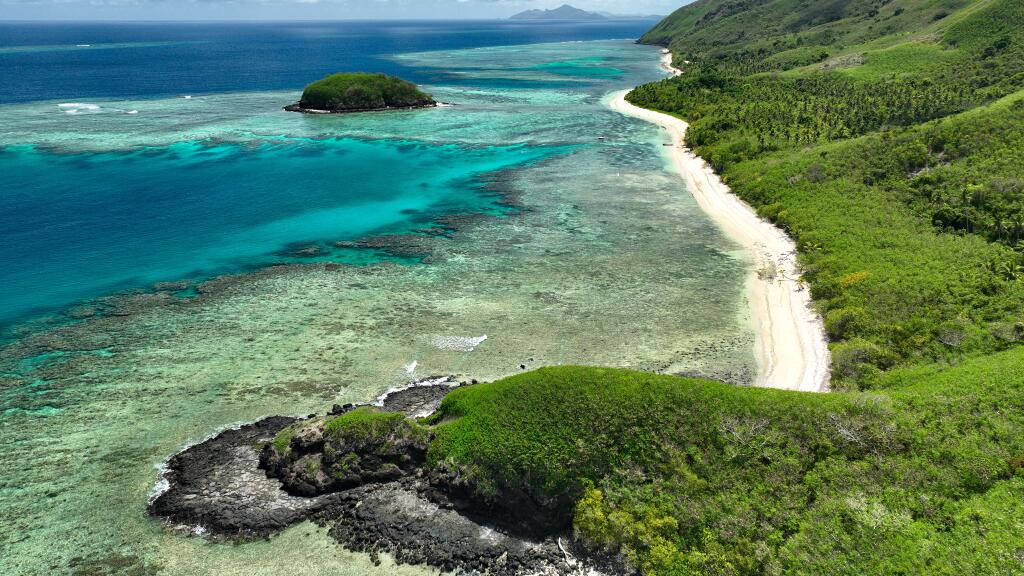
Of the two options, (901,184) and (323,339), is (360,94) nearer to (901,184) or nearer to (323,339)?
(323,339)

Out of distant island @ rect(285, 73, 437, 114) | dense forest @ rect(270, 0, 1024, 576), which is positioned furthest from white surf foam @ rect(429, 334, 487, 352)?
distant island @ rect(285, 73, 437, 114)

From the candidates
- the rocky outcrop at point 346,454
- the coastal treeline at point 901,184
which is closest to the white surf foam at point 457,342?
the rocky outcrop at point 346,454

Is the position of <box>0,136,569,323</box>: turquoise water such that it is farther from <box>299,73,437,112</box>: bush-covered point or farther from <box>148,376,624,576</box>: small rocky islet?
<box>299,73,437,112</box>: bush-covered point

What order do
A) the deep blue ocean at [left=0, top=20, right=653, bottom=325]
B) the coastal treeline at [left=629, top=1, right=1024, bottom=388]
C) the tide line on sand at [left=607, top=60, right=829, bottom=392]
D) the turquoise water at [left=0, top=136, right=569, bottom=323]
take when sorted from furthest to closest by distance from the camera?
the deep blue ocean at [left=0, top=20, right=653, bottom=325] → the turquoise water at [left=0, top=136, right=569, bottom=323] → the coastal treeline at [left=629, top=1, right=1024, bottom=388] → the tide line on sand at [left=607, top=60, right=829, bottom=392]

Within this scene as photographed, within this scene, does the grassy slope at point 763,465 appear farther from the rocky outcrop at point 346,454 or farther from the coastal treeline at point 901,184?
the coastal treeline at point 901,184

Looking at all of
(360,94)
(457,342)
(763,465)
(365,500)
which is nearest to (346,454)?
(365,500)

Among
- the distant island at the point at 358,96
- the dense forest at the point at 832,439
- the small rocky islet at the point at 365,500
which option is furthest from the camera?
the distant island at the point at 358,96

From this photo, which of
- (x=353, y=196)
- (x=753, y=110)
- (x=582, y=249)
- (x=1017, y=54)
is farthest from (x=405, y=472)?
(x=1017, y=54)
